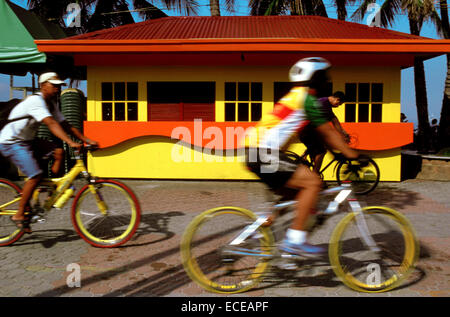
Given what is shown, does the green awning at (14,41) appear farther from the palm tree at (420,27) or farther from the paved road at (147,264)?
Result: the palm tree at (420,27)

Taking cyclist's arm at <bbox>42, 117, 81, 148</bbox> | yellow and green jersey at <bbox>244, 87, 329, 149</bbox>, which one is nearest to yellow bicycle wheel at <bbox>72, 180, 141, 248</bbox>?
cyclist's arm at <bbox>42, 117, 81, 148</bbox>

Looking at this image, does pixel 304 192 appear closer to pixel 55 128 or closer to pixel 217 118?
pixel 55 128

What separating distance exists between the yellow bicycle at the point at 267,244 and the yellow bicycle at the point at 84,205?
151 cm

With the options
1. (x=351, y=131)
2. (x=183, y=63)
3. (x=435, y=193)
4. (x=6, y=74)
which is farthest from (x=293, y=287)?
(x=6, y=74)

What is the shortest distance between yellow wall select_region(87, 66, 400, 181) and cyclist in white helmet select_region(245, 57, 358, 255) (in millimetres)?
6867

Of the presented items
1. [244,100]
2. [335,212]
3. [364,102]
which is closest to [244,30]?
[244,100]

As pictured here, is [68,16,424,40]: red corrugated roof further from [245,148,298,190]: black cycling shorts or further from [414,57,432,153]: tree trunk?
[245,148,298,190]: black cycling shorts

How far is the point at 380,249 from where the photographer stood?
320cm

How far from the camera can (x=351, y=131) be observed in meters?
9.84

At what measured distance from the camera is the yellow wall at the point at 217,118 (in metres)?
10.1

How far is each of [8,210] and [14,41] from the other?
7.50m

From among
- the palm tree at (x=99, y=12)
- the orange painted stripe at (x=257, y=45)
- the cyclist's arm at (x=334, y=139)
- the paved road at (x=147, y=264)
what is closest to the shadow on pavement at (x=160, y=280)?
the paved road at (x=147, y=264)

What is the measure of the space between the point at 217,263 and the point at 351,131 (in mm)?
7522
